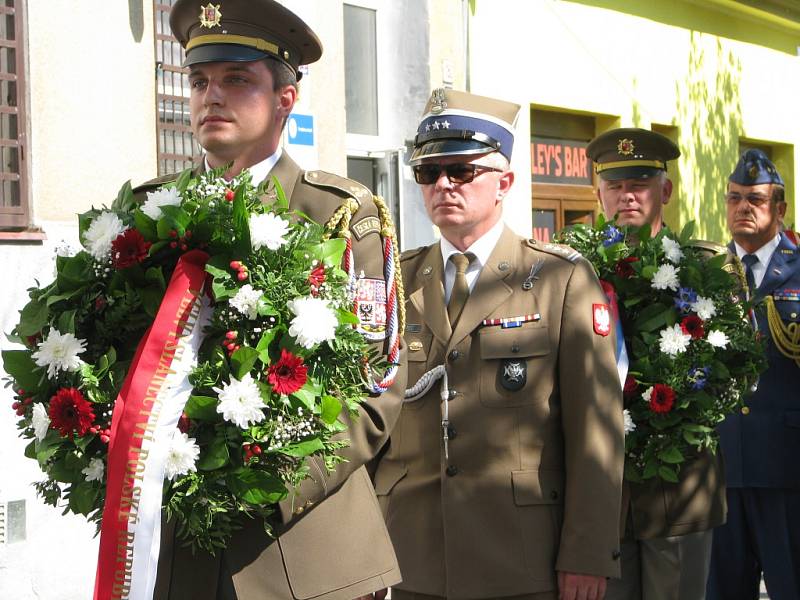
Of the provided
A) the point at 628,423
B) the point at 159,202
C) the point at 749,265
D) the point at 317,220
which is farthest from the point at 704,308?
the point at 159,202

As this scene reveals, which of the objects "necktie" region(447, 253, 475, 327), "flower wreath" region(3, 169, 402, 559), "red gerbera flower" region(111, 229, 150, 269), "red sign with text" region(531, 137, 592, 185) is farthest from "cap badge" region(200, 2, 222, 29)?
"red sign with text" region(531, 137, 592, 185)

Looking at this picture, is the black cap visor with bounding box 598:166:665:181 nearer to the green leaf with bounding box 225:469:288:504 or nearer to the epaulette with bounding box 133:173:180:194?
the epaulette with bounding box 133:173:180:194

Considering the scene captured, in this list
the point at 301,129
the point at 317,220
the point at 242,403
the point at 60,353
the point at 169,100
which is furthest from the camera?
the point at 301,129

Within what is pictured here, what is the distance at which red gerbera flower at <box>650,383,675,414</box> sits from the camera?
14.9 feet

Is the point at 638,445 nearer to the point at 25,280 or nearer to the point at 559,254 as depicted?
the point at 559,254

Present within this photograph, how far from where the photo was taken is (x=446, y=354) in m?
3.88

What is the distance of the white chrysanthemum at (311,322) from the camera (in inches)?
97.1

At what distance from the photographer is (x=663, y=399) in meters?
4.56

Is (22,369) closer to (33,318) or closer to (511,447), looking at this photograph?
(33,318)

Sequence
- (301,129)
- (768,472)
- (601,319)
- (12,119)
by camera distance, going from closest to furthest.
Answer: (601,319)
(768,472)
(12,119)
(301,129)

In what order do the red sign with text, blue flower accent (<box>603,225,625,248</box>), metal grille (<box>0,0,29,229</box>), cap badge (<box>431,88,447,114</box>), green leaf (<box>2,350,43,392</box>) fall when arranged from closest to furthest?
green leaf (<box>2,350,43,392</box>)
cap badge (<box>431,88,447,114</box>)
blue flower accent (<box>603,225,625,248</box>)
metal grille (<box>0,0,29,229</box>)
the red sign with text

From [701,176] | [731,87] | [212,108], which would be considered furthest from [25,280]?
[731,87]

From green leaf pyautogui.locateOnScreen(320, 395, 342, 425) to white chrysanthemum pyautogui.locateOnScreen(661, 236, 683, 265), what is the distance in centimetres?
268

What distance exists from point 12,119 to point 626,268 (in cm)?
441
